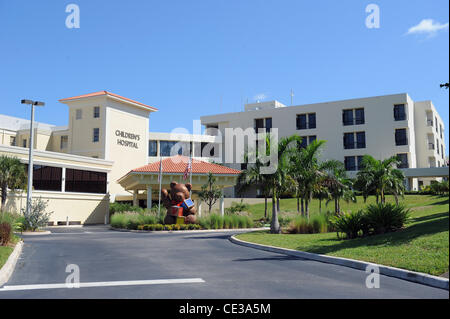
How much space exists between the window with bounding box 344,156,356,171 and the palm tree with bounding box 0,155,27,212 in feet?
120

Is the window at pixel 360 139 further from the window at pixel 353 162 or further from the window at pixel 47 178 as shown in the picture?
the window at pixel 47 178

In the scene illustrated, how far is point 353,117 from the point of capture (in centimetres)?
5225

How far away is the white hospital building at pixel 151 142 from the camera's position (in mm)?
36531

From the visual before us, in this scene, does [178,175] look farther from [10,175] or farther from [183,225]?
[10,175]

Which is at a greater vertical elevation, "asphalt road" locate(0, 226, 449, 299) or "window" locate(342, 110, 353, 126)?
"window" locate(342, 110, 353, 126)

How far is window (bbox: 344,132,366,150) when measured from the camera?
51.2 m

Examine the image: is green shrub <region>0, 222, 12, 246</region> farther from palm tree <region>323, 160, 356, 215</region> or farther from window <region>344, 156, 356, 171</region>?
window <region>344, 156, 356, 171</region>

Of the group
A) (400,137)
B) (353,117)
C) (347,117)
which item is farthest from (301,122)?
(400,137)

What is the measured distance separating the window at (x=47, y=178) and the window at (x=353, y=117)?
34.4 m

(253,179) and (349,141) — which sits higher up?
(349,141)

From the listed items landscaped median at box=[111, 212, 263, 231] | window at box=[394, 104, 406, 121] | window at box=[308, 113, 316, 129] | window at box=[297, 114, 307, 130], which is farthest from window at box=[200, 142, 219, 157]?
A: landscaped median at box=[111, 212, 263, 231]

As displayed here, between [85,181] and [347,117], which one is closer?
[85,181]

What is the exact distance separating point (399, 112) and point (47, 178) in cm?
3942

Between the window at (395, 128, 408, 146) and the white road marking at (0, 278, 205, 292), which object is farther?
the window at (395, 128, 408, 146)
